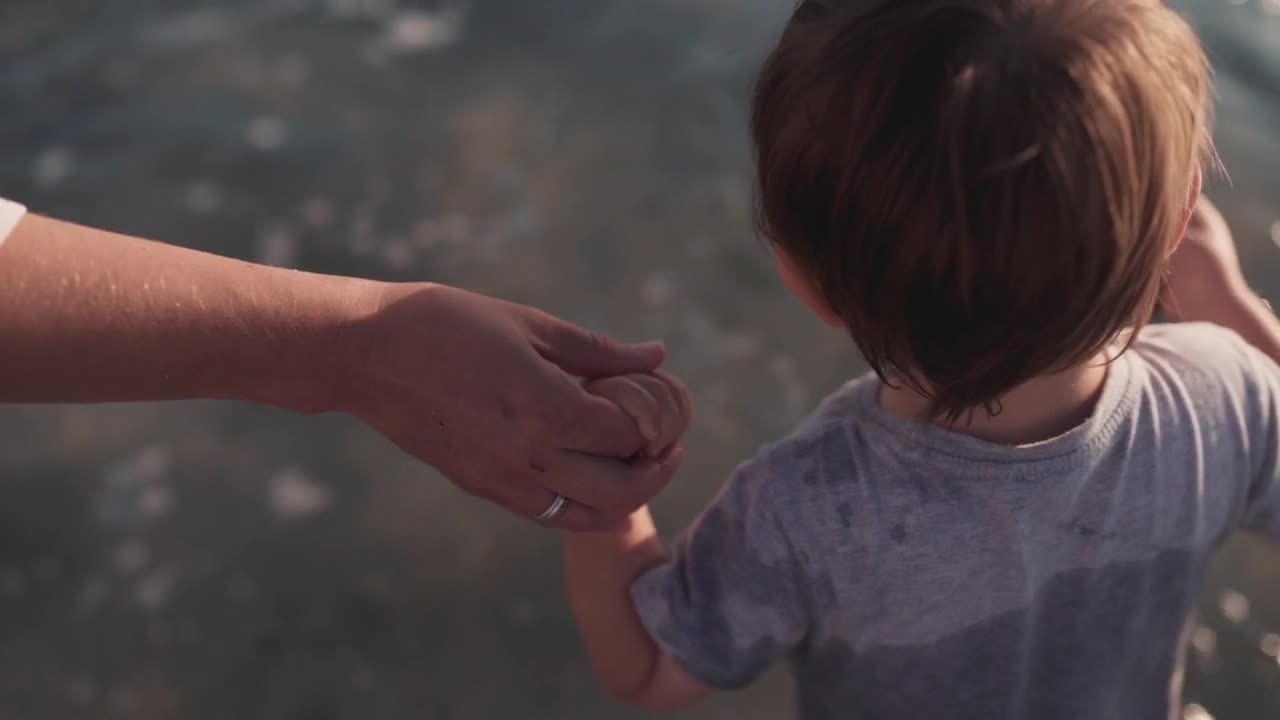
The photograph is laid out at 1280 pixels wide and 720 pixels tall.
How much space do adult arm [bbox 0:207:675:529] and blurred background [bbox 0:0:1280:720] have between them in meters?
0.85

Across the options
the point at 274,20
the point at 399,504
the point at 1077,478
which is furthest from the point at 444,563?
the point at 274,20

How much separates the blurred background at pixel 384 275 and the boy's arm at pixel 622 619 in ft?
2.54

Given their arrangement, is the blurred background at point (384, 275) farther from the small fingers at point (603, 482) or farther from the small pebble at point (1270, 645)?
the small fingers at point (603, 482)

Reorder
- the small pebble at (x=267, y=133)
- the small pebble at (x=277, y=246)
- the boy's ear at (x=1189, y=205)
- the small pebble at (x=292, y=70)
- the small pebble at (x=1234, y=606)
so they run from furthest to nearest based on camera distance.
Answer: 1. the small pebble at (x=292, y=70)
2. the small pebble at (x=267, y=133)
3. the small pebble at (x=277, y=246)
4. the small pebble at (x=1234, y=606)
5. the boy's ear at (x=1189, y=205)

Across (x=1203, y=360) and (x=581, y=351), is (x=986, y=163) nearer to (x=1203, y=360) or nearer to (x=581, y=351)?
(x=1203, y=360)

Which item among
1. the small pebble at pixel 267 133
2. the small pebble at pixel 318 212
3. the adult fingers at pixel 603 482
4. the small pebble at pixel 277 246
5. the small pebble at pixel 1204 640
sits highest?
the adult fingers at pixel 603 482

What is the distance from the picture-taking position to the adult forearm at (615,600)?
1.35 meters

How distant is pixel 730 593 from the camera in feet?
4.06

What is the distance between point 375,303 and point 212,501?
117cm

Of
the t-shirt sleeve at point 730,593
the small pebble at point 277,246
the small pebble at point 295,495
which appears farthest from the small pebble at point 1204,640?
the small pebble at point 277,246

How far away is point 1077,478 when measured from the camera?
3.67 ft

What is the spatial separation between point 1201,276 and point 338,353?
45.9 inches

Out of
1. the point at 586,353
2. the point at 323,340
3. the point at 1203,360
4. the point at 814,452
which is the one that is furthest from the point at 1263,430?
the point at 323,340

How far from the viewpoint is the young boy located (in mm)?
886
